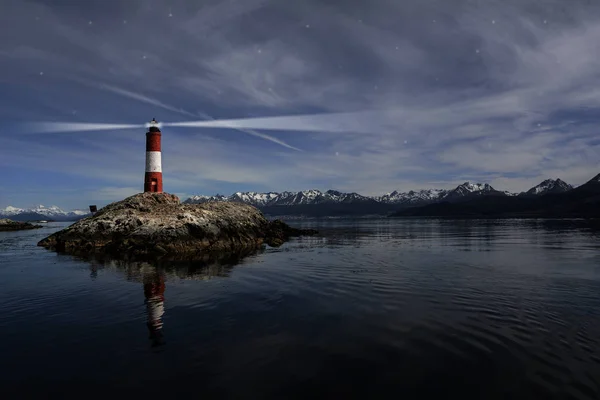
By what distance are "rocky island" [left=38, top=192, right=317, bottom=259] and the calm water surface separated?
14732mm

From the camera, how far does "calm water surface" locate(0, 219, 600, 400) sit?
8148mm

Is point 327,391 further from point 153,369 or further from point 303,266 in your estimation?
point 303,266

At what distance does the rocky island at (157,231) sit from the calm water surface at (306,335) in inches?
580

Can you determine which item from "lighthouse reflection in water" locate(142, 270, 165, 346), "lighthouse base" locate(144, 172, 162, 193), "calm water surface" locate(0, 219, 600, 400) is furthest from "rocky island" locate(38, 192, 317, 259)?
"calm water surface" locate(0, 219, 600, 400)

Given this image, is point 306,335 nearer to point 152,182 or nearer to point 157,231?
point 157,231

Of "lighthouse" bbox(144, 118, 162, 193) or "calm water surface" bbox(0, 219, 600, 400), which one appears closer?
"calm water surface" bbox(0, 219, 600, 400)

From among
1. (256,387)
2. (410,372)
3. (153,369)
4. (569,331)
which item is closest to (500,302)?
(569,331)

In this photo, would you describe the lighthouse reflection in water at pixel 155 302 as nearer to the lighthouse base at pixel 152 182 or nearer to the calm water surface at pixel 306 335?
the calm water surface at pixel 306 335

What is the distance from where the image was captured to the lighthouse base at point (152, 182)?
167 ft

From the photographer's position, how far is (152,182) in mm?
51094

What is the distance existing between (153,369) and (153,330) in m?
3.34

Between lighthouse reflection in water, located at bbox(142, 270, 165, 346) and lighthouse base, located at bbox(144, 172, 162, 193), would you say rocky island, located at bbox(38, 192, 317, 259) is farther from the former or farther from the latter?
lighthouse reflection in water, located at bbox(142, 270, 165, 346)

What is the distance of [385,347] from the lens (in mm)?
10297

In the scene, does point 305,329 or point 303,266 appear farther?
point 303,266
